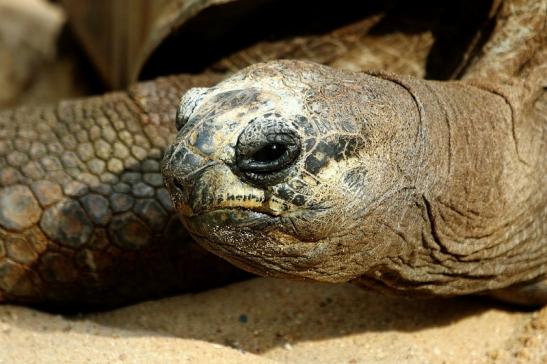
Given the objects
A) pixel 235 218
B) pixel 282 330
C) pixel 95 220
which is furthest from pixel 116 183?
pixel 235 218

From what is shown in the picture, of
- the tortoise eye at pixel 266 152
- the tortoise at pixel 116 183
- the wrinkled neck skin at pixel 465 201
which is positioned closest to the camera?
the tortoise eye at pixel 266 152

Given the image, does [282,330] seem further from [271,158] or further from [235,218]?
[271,158]

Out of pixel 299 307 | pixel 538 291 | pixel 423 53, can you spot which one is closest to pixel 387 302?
pixel 299 307

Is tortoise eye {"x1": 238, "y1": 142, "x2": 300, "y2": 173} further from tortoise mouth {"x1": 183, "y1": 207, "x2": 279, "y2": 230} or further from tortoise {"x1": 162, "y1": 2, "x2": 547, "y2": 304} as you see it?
tortoise mouth {"x1": 183, "y1": 207, "x2": 279, "y2": 230}

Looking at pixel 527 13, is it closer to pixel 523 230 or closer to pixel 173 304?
pixel 523 230

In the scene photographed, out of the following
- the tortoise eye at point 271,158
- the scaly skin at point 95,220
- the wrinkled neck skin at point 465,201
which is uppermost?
the tortoise eye at point 271,158

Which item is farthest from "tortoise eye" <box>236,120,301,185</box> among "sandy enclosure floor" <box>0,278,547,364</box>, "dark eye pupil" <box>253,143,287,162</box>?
"sandy enclosure floor" <box>0,278,547,364</box>

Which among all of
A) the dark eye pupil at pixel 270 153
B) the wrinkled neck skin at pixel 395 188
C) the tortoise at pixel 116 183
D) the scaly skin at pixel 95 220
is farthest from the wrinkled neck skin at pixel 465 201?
the scaly skin at pixel 95 220

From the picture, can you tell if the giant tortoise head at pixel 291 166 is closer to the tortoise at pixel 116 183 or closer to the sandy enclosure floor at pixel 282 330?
the sandy enclosure floor at pixel 282 330
